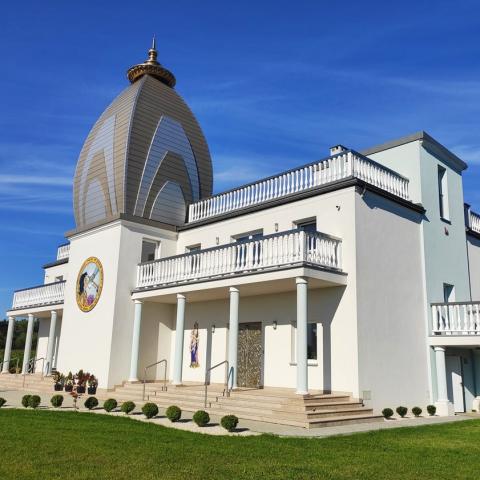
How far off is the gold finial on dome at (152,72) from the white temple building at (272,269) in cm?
9

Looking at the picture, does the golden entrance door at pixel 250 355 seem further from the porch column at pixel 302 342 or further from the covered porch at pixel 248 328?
the porch column at pixel 302 342

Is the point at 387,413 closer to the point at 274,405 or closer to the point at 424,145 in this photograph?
the point at 274,405

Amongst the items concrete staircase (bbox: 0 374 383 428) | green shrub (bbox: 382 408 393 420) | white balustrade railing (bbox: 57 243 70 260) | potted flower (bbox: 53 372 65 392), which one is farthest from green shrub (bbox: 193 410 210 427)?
white balustrade railing (bbox: 57 243 70 260)

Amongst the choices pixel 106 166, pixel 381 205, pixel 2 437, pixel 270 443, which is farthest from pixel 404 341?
pixel 106 166

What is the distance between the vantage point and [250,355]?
18.3 metres

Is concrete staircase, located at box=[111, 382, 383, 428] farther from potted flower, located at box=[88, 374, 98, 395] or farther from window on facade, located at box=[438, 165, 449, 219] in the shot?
window on facade, located at box=[438, 165, 449, 219]

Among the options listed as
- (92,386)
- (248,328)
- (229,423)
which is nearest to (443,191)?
(248,328)

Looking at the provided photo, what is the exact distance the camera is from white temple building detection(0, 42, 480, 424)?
15695 mm

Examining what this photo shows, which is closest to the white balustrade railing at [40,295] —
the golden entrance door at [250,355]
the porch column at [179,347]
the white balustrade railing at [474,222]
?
the porch column at [179,347]

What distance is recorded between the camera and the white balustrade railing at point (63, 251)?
3126cm

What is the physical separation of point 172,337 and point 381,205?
10.3m

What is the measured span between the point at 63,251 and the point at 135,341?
46.0ft

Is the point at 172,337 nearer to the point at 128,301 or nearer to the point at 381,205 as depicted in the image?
the point at 128,301

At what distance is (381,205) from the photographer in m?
17.0
